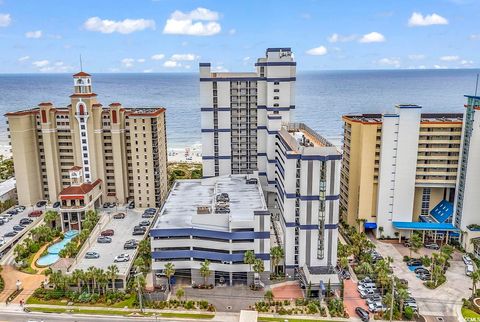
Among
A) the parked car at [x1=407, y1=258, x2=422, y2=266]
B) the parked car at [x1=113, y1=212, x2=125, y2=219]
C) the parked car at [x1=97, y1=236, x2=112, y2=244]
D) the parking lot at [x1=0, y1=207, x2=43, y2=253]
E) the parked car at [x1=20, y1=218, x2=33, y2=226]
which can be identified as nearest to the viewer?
the parked car at [x1=407, y1=258, x2=422, y2=266]

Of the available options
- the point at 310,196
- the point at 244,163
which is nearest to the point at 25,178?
the point at 244,163

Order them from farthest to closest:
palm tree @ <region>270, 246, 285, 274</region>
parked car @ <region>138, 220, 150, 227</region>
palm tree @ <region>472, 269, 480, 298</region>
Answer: parked car @ <region>138, 220, 150, 227</region> < palm tree @ <region>270, 246, 285, 274</region> < palm tree @ <region>472, 269, 480, 298</region>

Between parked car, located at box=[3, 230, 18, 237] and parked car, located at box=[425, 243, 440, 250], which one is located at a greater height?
parked car, located at box=[3, 230, 18, 237]

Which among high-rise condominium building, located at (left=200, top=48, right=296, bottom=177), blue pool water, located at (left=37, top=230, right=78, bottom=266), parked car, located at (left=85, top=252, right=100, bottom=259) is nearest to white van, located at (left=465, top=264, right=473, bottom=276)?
high-rise condominium building, located at (left=200, top=48, right=296, bottom=177)

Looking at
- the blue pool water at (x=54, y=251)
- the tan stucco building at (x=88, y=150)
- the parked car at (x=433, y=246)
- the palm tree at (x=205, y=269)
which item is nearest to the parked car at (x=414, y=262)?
the parked car at (x=433, y=246)

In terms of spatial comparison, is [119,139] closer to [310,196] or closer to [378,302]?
[310,196]

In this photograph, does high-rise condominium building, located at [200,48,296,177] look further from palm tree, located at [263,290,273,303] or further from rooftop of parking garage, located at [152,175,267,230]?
palm tree, located at [263,290,273,303]
